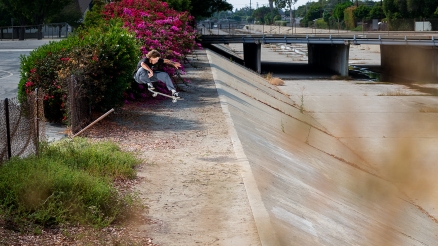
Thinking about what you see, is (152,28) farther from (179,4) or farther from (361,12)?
(361,12)

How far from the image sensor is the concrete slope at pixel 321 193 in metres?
2.42

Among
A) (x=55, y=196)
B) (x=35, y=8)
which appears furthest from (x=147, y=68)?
(x=35, y=8)

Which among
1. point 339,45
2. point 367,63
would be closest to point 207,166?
point 339,45

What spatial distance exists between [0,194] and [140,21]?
1902 cm

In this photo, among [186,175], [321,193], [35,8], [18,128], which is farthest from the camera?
→ [35,8]

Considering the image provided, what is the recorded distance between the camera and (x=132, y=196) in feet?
32.5

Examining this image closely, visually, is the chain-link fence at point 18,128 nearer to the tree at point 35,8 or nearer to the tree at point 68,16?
the tree at point 35,8

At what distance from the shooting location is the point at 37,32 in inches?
2867

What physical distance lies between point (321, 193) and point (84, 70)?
442 inches

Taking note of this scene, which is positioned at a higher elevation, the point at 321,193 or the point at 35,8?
the point at 35,8

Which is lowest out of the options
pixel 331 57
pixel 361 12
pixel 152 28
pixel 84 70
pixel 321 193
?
pixel 321 193

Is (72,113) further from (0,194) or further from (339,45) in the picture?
(339,45)

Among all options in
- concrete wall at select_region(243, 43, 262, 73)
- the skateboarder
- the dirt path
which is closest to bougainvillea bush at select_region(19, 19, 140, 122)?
the dirt path

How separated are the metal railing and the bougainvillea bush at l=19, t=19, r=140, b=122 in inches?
2155
